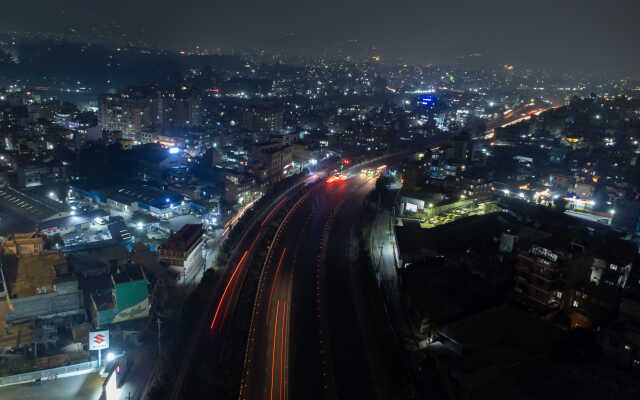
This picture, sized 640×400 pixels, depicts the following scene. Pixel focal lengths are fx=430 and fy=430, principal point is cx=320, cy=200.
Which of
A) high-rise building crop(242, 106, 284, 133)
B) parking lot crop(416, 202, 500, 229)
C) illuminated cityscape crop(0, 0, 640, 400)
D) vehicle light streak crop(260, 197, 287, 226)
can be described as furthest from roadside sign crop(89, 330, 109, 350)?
high-rise building crop(242, 106, 284, 133)

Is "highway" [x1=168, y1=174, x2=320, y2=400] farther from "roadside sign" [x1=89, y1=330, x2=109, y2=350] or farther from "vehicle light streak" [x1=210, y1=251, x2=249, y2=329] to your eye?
"roadside sign" [x1=89, y1=330, x2=109, y2=350]

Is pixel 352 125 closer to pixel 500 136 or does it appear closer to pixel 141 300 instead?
pixel 500 136

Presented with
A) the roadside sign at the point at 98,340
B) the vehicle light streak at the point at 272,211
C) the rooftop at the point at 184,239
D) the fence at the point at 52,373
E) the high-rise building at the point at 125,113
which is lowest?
the fence at the point at 52,373

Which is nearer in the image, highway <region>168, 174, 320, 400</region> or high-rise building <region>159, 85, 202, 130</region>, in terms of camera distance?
highway <region>168, 174, 320, 400</region>

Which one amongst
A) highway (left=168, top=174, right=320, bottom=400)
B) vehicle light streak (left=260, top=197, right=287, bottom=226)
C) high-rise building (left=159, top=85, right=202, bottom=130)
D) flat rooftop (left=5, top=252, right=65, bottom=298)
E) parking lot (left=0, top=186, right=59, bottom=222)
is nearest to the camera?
highway (left=168, top=174, right=320, bottom=400)

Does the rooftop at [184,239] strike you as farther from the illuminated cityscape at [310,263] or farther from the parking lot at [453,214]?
the parking lot at [453,214]

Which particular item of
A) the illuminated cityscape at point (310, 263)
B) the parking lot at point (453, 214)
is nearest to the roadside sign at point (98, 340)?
the illuminated cityscape at point (310, 263)
